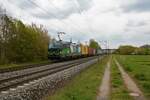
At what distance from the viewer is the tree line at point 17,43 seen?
46.6 metres

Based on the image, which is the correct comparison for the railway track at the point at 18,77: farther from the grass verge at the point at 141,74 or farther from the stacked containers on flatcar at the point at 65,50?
the stacked containers on flatcar at the point at 65,50

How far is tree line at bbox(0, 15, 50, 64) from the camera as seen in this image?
46562mm

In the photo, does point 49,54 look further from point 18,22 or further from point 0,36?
point 0,36

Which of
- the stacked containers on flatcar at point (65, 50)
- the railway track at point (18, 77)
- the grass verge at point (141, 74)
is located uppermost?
the stacked containers on flatcar at point (65, 50)

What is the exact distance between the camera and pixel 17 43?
50281 millimetres

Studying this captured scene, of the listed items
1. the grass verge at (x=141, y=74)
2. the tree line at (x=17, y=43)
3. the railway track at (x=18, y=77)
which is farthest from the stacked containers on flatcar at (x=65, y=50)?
the railway track at (x=18, y=77)

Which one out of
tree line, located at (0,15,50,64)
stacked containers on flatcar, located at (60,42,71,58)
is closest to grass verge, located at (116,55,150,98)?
stacked containers on flatcar, located at (60,42,71,58)

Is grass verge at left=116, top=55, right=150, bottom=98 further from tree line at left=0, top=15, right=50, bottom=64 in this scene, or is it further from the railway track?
tree line at left=0, top=15, right=50, bottom=64

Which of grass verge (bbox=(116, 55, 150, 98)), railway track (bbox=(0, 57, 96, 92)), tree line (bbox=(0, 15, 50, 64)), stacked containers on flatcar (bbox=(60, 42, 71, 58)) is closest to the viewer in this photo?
railway track (bbox=(0, 57, 96, 92))

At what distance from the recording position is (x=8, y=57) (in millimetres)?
47906

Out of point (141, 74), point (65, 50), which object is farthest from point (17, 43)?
point (141, 74)

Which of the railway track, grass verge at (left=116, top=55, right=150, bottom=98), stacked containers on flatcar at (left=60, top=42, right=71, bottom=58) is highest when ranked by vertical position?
stacked containers on flatcar at (left=60, top=42, right=71, bottom=58)

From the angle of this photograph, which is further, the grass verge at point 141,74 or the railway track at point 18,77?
the grass verge at point 141,74

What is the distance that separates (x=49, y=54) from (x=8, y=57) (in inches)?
377
